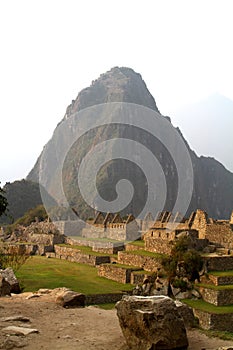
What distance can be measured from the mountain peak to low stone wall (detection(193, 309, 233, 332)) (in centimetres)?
13963

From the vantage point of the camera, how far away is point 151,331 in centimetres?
670

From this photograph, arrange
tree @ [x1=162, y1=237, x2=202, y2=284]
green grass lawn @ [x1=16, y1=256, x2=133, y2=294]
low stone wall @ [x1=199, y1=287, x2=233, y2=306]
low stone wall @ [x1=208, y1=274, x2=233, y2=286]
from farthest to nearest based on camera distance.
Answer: green grass lawn @ [x1=16, y1=256, x2=133, y2=294]
tree @ [x1=162, y1=237, x2=202, y2=284]
low stone wall @ [x1=208, y1=274, x2=233, y2=286]
low stone wall @ [x1=199, y1=287, x2=233, y2=306]

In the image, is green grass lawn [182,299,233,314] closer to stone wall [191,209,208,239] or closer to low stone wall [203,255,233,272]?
low stone wall [203,255,233,272]

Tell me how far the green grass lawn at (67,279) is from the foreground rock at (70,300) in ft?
22.6

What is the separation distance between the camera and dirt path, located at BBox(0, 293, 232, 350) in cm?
715

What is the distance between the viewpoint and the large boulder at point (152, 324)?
22.0ft

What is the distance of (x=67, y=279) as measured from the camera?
21312mm

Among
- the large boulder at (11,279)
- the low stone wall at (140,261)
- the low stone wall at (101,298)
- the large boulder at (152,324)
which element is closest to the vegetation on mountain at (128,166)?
the low stone wall at (140,261)

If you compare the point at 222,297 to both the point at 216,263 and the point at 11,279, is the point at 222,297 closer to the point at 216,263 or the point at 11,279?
the point at 216,263

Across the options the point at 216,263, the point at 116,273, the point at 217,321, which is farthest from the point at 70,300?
the point at 116,273

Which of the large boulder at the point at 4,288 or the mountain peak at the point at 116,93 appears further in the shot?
the mountain peak at the point at 116,93

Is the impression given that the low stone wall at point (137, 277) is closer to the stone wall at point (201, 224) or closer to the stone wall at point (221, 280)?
the stone wall at point (221, 280)

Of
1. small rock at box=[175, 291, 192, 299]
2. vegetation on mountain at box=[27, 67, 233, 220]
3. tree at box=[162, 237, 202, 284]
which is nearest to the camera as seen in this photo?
small rock at box=[175, 291, 192, 299]

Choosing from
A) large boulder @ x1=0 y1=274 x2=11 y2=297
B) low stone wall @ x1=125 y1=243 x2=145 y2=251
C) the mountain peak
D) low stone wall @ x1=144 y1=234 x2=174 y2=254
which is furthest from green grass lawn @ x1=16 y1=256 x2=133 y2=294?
the mountain peak
